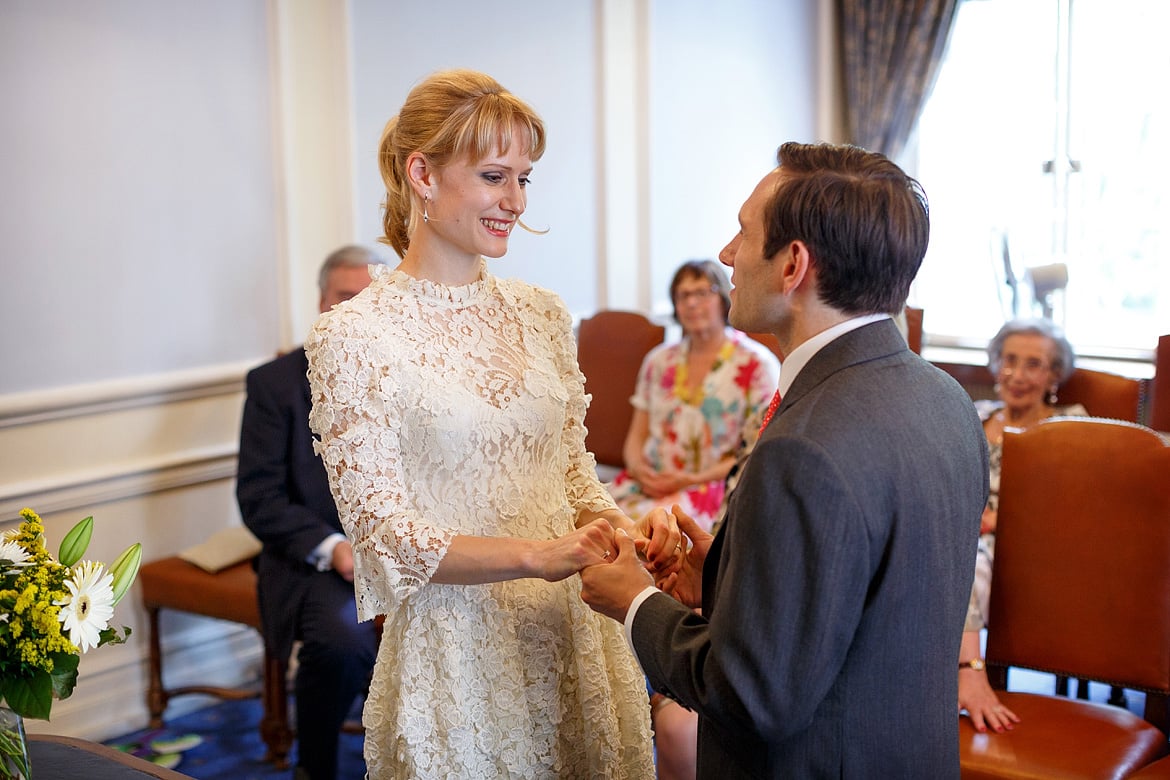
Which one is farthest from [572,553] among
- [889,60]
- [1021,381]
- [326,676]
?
[889,60]

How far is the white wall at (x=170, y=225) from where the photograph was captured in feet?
11.0

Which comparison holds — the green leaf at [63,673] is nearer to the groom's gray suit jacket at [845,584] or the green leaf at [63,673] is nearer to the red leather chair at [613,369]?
the groom's gray suit jacket at [845,584]

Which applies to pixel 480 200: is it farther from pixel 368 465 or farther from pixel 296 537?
pixel 296 537

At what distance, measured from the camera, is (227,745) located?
3.51 m

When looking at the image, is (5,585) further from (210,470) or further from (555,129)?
(555,129)

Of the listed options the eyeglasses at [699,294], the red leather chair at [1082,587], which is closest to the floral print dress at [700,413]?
the eyeglasses at [699,294]

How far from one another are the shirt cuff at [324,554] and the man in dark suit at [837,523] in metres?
1.79

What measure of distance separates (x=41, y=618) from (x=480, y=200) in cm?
85

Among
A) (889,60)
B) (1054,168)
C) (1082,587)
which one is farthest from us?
(889,60)

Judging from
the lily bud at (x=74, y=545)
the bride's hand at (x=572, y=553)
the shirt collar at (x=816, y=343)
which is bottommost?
the bride's hand at (x=572, y=553)

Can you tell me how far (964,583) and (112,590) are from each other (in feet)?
3.44

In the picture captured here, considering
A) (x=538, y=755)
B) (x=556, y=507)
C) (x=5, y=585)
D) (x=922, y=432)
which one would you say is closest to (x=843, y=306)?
(x=922, y=432)

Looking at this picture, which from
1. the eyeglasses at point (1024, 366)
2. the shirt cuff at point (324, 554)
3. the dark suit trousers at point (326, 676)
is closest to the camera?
the dark suit trousers at point (326, 676)

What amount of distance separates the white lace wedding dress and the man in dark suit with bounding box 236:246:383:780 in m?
1.27
